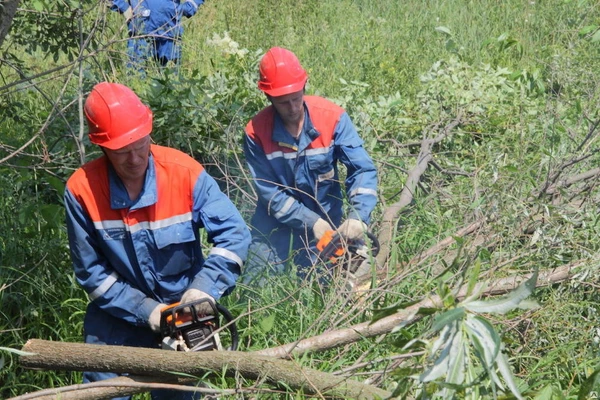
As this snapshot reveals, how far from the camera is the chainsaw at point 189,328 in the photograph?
3590mm

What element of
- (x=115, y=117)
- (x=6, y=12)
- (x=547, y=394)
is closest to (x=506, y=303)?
(x=547, y=394)

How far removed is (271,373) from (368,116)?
12.0 feet

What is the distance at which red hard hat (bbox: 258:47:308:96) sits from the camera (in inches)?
200

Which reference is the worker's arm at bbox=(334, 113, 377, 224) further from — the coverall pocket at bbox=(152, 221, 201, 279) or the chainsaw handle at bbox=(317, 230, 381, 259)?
the coverall pocket at bbox=(152, 221, 201, 279)

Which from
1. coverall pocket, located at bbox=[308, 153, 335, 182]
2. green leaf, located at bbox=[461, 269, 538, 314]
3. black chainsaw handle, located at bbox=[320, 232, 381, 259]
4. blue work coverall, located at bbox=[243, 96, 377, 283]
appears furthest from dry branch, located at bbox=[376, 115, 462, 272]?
green leaf, located at bbox=[461, 269, 538, 314]

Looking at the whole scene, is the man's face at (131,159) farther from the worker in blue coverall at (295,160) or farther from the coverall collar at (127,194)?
the worker in blue coverall at (295,160)

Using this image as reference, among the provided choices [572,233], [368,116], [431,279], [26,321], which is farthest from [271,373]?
[368,116]

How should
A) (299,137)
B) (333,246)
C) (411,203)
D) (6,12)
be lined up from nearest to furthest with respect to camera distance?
(6,12) → (333,246) → (299,137) → (411,203)

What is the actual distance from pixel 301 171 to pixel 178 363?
7.14 feet

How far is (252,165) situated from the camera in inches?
211

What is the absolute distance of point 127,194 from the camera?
378 cm

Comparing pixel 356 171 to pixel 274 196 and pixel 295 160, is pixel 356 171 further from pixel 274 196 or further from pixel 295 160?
→ pixel 274 196

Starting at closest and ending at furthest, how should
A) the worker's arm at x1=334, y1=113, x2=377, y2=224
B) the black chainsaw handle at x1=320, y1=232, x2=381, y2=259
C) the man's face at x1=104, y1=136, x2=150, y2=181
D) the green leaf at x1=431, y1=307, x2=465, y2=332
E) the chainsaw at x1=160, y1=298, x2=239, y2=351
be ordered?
the green leaf at x1=431, y1=307, x2=465, y2=332, the chainsaw at x1=160, y1=298, x2=239, y2=351, the man's face at x1=104, y1=136, x2=150, y2=181, the black chainsaw handle at x1=320, y1=232, x2=381, y2=259, the worker's arm at x1=334, y1=113, x2=377, y2=224

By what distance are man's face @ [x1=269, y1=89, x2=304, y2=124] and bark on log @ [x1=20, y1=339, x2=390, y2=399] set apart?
2092 millimetres
